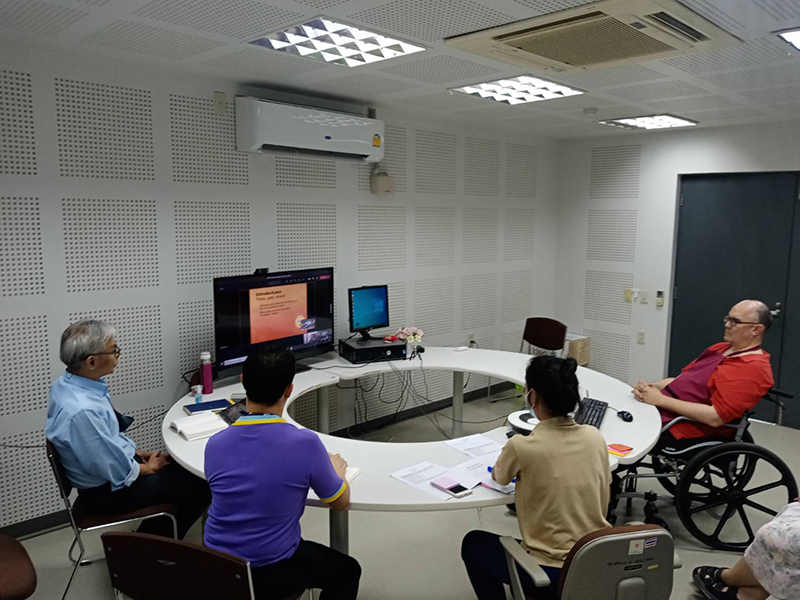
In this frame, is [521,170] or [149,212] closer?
[149,212]

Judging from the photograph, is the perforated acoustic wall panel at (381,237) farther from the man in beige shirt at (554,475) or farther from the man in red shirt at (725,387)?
the man in beige shirt at (554,475)

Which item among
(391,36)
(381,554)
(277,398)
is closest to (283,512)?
(277,398)

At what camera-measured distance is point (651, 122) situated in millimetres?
4938

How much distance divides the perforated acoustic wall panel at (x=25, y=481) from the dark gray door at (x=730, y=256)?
520 cm

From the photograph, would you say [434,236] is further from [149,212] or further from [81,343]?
[81,343]

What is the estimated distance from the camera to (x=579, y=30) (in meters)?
2.41

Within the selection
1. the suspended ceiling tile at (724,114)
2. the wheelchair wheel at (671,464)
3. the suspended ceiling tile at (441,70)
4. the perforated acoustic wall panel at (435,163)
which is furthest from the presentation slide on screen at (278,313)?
the suspended ceiling tile at (724,114)

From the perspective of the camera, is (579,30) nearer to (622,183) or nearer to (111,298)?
(111,298)

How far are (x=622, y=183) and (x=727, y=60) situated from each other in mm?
2980

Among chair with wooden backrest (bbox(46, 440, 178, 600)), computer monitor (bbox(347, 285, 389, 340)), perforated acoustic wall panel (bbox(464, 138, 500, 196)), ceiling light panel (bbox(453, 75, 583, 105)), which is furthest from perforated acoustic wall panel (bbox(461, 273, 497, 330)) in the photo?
chair with wooden backrest (bbox(46, 440, 178, 600))

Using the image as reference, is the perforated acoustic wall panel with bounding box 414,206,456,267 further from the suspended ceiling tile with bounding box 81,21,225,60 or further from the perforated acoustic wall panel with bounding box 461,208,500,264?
the suspended ceiling tile with bounding box 81,21,225,60

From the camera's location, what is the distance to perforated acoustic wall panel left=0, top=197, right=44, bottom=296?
2930 mm

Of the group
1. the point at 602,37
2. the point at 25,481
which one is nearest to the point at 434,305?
the point at 602,37

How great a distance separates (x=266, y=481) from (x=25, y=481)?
2.09 metres
